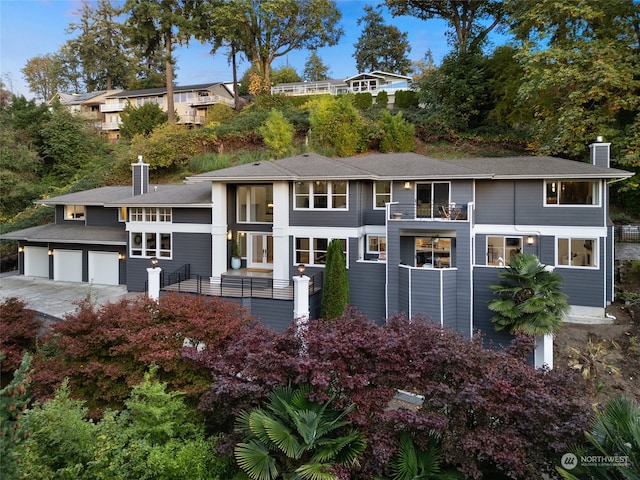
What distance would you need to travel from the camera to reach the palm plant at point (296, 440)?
5.97m

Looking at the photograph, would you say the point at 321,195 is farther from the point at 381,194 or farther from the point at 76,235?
the point at 76,235

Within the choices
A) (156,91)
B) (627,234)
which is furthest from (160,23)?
(627,234)

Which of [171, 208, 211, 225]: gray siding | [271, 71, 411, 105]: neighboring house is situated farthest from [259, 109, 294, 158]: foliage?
[271, 71, 411, 105]: neighboring house

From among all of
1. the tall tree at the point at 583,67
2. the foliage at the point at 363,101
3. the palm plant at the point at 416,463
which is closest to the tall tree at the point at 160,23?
the foliage at the point at 363,101

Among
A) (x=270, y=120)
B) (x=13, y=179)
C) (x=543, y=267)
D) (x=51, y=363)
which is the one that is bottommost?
(x=51, y=363)

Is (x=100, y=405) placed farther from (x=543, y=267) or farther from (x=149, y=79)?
(x=149, y=79)

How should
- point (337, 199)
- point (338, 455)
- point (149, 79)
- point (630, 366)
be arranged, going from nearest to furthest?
1. point (338, 455)
2. point (630, 366)
3. point (337, 199)
4. point (149, 79)

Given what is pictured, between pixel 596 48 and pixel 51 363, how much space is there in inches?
950

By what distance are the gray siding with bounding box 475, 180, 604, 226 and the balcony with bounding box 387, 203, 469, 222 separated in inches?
58.0

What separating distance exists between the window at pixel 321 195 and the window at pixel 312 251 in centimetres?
143

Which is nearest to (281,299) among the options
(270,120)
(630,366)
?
(630,366)

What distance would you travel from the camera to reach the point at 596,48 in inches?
701

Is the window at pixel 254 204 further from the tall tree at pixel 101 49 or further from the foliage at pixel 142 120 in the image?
the tall tree at pixel 101 49

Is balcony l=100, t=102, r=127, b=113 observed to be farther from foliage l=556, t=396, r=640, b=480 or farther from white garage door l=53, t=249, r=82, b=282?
foliage l=556, t=396, r=640, b=480
